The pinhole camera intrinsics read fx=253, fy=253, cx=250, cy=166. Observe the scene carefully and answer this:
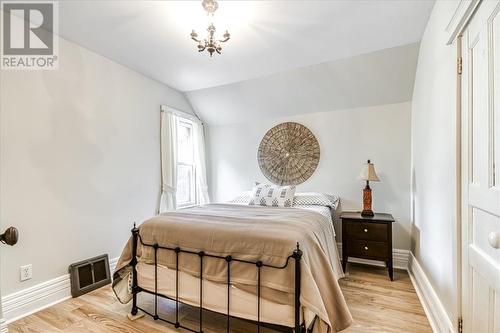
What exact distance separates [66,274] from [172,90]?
265 cm

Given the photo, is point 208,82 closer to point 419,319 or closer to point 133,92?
point 133,92

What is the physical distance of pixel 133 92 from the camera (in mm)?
3154

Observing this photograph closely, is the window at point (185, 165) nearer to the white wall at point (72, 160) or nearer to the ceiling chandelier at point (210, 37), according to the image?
the white wall at point (72, 160)

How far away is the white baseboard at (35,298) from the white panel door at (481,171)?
10.1 ft

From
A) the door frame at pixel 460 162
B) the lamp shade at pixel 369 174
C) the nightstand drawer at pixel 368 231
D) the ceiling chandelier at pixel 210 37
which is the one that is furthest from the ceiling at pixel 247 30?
the nightstand drawer at pixel 368 231

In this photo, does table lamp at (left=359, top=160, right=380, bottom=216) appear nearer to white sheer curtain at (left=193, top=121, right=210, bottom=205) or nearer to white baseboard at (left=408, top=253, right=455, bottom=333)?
white baseboard at (left=408, top=253, right=455, bottom=333)

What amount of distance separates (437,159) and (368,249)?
1378 mm

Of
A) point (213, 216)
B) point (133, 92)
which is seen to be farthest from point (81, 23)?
point (213, 216)

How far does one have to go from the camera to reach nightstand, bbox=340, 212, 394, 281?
9.18 ft

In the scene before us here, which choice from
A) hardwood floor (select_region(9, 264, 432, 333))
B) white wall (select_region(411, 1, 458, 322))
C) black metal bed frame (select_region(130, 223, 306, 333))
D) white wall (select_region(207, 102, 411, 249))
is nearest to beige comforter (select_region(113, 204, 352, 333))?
black metal bed frame (select_region(130, 223, 306, 333))

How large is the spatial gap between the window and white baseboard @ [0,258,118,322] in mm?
1777

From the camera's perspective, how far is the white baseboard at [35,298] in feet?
6.56

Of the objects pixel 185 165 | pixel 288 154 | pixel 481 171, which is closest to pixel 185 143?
pixel 185 165

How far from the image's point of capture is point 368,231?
9.46ft
